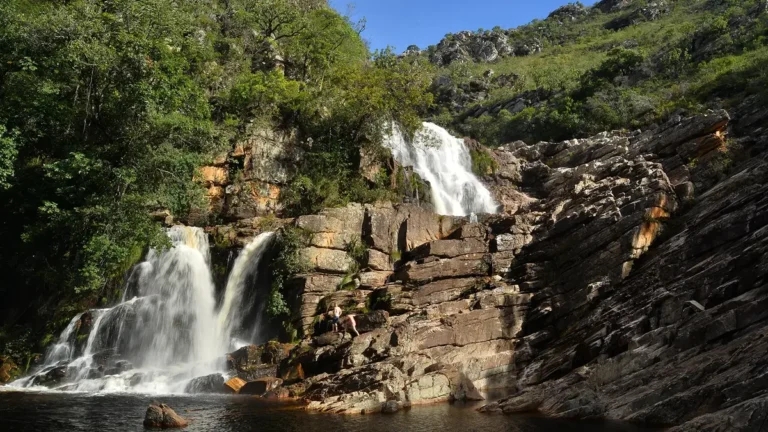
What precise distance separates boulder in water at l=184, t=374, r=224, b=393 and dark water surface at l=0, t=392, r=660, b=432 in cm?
244

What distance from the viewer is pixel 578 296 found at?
2231cm

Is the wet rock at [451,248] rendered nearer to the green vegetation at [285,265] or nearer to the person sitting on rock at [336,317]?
the person sitting on rock at [336,317]

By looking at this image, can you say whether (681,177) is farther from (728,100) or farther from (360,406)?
(360,406)

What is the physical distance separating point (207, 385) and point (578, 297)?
15873 mm

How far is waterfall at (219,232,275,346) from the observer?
90.6ft

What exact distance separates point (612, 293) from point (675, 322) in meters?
4.62

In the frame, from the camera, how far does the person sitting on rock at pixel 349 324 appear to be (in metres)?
23.0

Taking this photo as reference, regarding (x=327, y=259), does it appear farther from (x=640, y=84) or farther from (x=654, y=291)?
(x=640, y=84)

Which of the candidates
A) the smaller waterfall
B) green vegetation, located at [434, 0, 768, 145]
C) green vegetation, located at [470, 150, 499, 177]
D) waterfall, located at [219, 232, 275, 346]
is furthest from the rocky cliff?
the smaller waterfall

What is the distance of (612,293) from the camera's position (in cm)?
2141

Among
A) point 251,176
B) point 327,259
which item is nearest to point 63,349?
point 327,259

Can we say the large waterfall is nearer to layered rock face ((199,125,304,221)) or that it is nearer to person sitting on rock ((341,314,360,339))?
layered rock face ((199,125,304,221))

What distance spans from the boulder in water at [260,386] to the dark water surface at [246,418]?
1.81 metres

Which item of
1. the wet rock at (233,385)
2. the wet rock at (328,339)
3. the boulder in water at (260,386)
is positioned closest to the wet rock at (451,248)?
the wet rock at (328,339)
